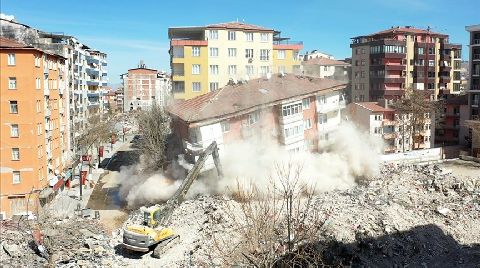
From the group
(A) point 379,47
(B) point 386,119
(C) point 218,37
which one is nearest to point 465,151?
(B) point 386,119

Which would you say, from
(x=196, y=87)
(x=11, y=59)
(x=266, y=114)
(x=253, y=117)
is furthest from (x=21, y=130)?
(x=196, y=87)

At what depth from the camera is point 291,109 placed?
32031mm

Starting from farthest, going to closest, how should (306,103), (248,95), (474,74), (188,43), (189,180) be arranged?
(474,74), (188,43), (306,103), (248,95), (189,180)

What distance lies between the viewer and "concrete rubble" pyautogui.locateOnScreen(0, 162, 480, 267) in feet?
65.9

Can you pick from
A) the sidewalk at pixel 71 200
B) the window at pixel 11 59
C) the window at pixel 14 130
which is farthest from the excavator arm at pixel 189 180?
the window at pixel 11 59

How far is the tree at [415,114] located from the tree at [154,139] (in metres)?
21.2

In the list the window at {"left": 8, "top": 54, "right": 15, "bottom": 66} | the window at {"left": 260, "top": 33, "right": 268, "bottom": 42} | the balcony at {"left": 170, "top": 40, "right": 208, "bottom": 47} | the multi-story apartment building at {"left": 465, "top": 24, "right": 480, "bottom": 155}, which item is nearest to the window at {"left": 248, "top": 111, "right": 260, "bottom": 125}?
the balcony at {"left": 170, "top": 40, "right": 208, "bottom": 47}

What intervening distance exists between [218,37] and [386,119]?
16.8 metres

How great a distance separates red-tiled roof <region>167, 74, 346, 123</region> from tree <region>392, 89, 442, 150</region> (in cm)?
1104

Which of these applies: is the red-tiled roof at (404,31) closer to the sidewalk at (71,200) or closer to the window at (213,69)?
the window at (213,69)

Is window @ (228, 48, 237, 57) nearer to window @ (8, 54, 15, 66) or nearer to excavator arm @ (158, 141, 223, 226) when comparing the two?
excavator arm @ (158, 141, 223, 226)

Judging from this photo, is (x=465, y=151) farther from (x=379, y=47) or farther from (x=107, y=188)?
(x=107, y=188)

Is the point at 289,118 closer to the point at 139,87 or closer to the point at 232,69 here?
the point at 232,69

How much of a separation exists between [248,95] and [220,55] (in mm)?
11116
